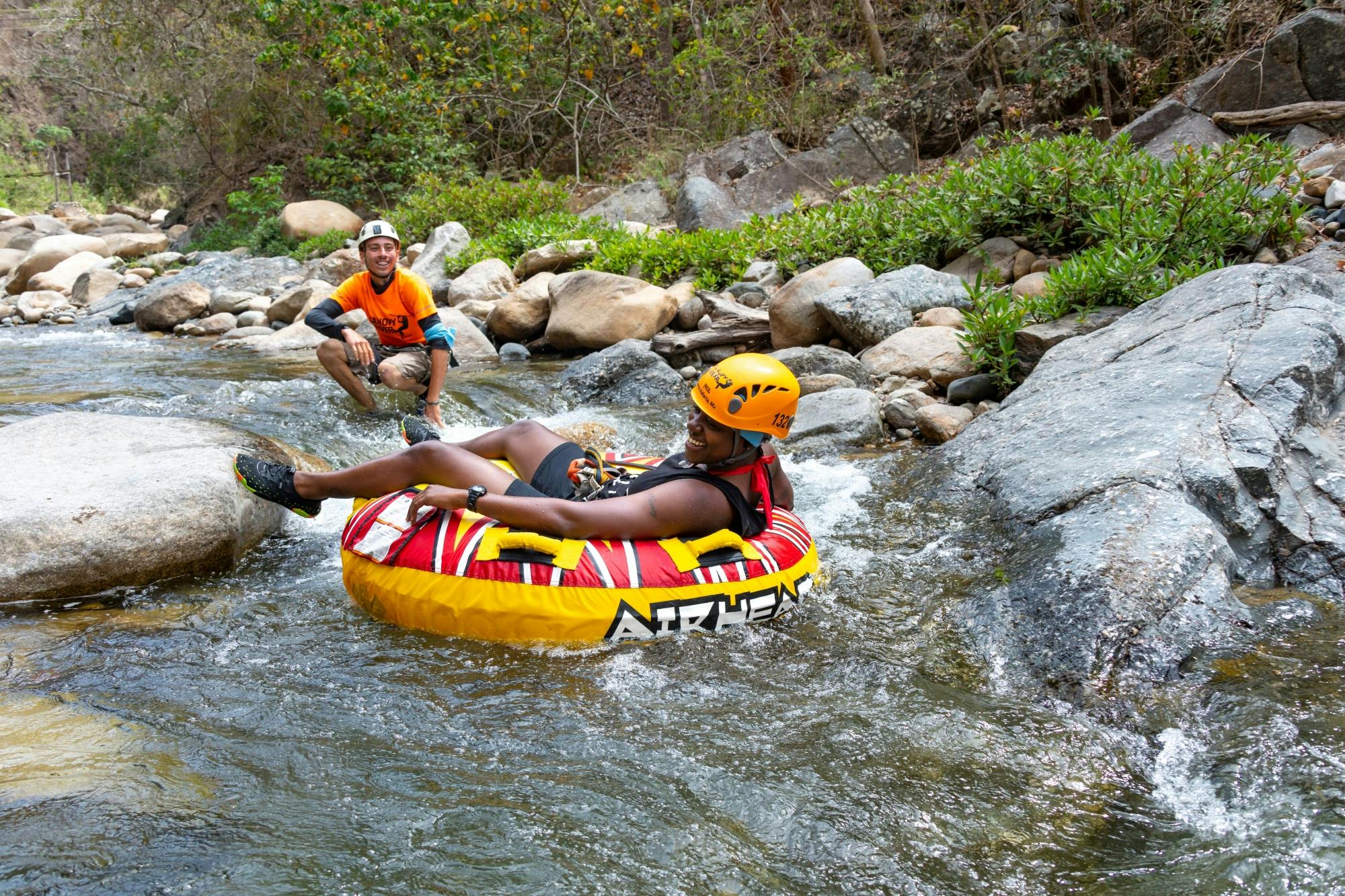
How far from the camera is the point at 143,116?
22.4 meters

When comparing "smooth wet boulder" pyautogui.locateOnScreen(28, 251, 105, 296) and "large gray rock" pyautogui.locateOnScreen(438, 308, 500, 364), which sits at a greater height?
"smooth wet boulder" pyautogui.locateOnScreen(28, 251, 105, 296)

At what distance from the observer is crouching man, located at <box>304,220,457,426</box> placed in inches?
295

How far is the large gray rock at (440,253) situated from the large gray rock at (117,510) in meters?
7.95

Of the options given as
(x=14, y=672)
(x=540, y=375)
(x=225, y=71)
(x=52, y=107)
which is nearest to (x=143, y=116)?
(x=225, y=71)

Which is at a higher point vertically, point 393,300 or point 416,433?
point 393,300

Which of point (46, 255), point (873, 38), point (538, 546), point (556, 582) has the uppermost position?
point (873, 38)

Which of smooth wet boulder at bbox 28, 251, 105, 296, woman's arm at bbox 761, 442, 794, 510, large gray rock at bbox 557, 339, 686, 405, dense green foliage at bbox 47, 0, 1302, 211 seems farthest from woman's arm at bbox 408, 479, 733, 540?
Answer: smooth wet boulder at bbox 28, 251, 105, 296

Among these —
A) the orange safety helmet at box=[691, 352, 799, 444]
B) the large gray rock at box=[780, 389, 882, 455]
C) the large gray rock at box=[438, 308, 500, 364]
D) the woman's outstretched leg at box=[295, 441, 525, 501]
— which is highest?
the orange safety helmet at box=[691, 352, 799, 444]

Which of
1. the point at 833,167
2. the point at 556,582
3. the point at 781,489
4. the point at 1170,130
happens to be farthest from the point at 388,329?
the point at 833,167

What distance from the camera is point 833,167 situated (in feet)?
50.7

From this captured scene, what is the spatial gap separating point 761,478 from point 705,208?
33.4 ft

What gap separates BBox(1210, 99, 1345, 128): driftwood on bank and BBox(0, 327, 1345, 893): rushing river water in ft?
26.7

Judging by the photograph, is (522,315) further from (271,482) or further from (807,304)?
(271,482)

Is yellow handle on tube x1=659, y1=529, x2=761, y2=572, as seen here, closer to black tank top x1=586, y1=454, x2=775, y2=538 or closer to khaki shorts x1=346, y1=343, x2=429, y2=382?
black tank top x1=586, y1=454, x2=775, y2=538
